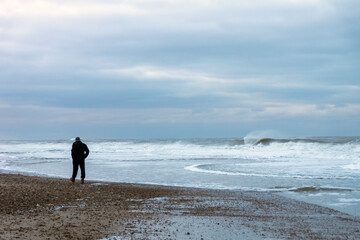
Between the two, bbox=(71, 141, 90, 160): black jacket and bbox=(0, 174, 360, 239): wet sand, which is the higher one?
bbox=(71, 141, 90, 160): black jacket

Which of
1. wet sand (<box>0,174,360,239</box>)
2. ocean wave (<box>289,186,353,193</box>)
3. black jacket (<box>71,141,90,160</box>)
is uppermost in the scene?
black jacket (<box>71,141,90,160</box>)

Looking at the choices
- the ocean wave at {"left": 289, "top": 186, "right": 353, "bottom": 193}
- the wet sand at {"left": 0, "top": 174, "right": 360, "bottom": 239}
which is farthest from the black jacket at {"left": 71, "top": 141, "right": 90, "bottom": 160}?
the ocean wave at {"left": 289, "top": 186, "right": 353, "bottom": 193}

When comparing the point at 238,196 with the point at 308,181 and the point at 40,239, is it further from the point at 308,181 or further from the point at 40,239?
the point at 40,239

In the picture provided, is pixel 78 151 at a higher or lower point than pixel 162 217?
higher

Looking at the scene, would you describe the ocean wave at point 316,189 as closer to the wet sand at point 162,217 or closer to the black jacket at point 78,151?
the wet sand at point 162,217

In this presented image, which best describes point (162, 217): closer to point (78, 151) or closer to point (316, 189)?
point (316, 189)

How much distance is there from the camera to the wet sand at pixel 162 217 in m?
6.74

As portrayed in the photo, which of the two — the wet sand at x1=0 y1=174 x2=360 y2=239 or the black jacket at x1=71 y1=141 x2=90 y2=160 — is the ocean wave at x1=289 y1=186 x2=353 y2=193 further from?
the black jacket at x1=71 y1=141 x2=90 y2=160

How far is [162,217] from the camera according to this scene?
8.25 metres

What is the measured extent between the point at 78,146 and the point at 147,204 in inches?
254

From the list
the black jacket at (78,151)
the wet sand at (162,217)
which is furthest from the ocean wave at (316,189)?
the black jacket at (78,151)

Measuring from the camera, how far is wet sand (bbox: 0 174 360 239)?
6742 millimetres

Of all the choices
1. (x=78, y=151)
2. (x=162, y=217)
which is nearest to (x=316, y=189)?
(x=162, y=217)

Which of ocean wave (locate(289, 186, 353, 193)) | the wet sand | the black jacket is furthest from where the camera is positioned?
the black jacket
